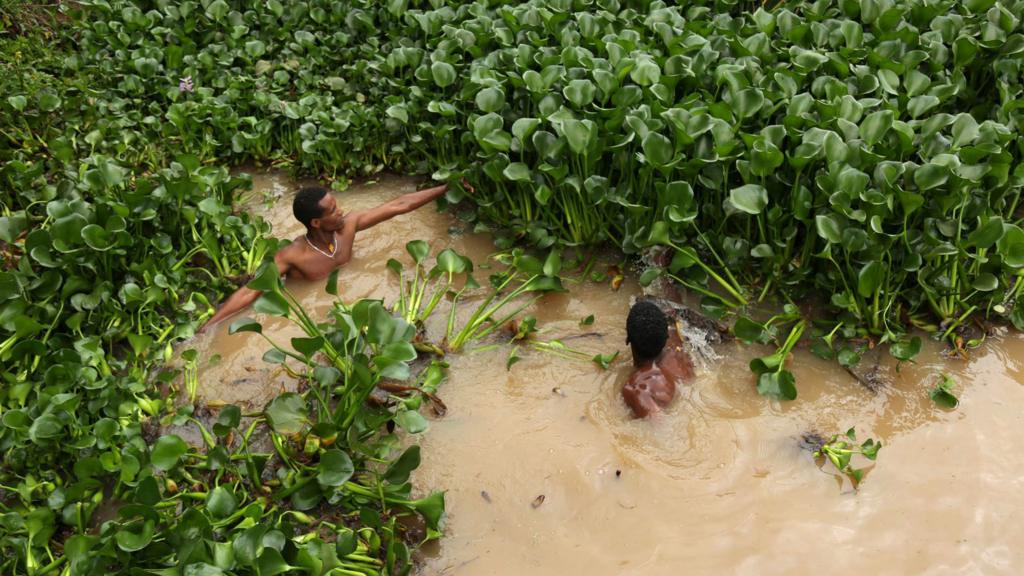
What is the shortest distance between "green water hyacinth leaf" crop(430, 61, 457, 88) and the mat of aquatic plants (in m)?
0.01

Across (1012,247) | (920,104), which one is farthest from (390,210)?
(1012,247)

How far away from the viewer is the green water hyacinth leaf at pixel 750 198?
10.8ft

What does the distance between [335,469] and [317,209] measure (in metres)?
1.54

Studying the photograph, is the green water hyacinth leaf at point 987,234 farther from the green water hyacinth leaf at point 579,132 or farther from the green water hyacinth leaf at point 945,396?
the green water hyacinth leaf at point 579,132

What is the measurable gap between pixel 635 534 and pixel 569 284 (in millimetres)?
1438

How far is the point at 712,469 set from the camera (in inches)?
117

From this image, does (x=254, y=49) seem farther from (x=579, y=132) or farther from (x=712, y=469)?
(x=712, y=469)

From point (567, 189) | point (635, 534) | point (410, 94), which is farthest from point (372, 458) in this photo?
point (410, 94)

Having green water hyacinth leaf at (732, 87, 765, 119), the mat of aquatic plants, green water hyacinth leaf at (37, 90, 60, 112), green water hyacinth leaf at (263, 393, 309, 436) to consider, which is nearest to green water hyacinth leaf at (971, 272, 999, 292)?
the mat of aquatic plants

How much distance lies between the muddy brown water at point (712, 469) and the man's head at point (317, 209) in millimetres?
714

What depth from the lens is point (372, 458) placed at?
2.88 meters

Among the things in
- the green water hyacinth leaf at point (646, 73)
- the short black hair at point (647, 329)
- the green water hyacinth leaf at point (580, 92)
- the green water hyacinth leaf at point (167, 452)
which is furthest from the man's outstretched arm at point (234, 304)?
the green water hyacinth leaf at point (646, 73)

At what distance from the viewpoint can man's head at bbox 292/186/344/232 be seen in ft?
12.6

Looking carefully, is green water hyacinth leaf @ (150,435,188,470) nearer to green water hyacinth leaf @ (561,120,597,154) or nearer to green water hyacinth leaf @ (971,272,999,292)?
green water hyacinth leaf @ (561,120,597,154)
